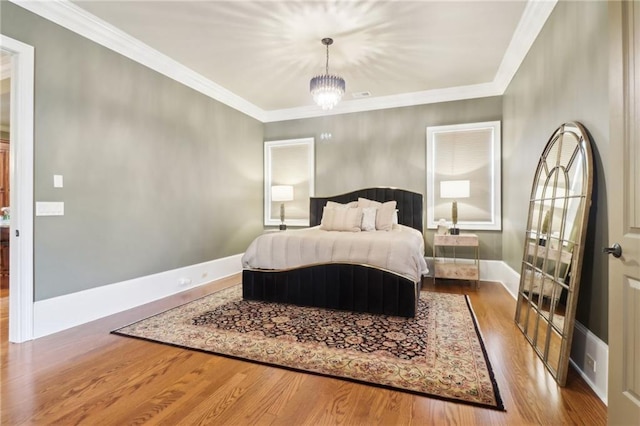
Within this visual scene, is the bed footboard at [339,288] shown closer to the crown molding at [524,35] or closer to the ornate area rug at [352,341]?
the ornate area rug at [352,341]

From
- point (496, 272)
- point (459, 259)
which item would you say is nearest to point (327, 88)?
point (459, 259)

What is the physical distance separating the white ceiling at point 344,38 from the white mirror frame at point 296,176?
120cm

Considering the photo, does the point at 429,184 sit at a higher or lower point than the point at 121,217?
higher

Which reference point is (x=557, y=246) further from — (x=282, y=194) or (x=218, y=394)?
(x=282, y=194)

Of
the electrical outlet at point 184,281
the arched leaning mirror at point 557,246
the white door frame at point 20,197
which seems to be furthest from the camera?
the electrical outlet at point 184,281

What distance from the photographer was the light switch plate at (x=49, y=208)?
2.78 metres

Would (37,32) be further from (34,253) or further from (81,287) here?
(81,287)

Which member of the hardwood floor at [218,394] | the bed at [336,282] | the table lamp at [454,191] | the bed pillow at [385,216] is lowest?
the hardwood floor at [218,394]

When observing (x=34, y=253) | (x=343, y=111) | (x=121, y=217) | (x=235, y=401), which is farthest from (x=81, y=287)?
(x=343, y=111)

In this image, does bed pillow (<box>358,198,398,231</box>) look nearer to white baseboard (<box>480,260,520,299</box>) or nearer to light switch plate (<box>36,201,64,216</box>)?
white baseboard (<box>480,260,520,299</box>)

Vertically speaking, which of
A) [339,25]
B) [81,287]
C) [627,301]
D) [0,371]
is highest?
[339,25]

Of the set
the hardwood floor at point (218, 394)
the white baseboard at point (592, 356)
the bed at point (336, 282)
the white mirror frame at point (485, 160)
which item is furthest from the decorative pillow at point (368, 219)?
the white baseboard at point (592, 356)

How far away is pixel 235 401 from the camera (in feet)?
5.95

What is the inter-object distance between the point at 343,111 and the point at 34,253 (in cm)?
470
